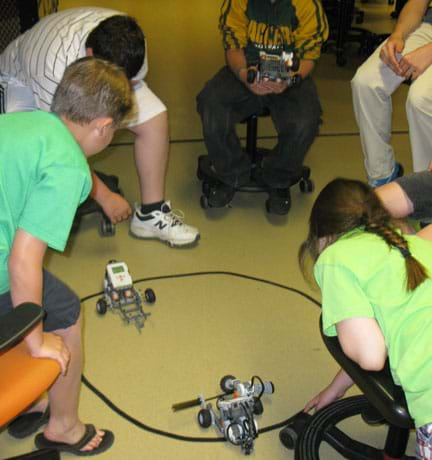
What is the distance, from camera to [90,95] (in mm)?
1272

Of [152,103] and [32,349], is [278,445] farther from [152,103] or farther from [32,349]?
[152,103]

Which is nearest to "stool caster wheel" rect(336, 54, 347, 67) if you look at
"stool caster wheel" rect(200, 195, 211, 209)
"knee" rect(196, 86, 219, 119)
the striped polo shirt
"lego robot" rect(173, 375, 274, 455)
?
"knee" rect(196, 86, 219, 119)

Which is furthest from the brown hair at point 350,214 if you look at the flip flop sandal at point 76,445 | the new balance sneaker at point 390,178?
the new balance sneaker at point 390,178

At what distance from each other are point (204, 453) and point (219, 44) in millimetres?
4060

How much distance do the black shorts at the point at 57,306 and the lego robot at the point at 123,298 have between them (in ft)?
1.98

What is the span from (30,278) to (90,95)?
1.25 feet

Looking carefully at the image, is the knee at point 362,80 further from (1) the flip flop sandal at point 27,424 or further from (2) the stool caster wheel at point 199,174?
(1) the flip flop sandal at point 27,424

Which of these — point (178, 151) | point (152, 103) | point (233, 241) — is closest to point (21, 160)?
point (152, 103)

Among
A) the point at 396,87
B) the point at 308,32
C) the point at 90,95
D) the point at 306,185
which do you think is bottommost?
the point at 306,185

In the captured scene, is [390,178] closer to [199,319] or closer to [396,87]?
[396,87]

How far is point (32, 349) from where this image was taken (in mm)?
1204

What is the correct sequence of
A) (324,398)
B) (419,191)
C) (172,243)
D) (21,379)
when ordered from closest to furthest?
(21,379), (324,398), (419,191), (172,243)

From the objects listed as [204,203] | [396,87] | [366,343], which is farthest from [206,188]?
[366,343]

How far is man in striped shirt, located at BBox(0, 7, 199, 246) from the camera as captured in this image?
1.99 metres
